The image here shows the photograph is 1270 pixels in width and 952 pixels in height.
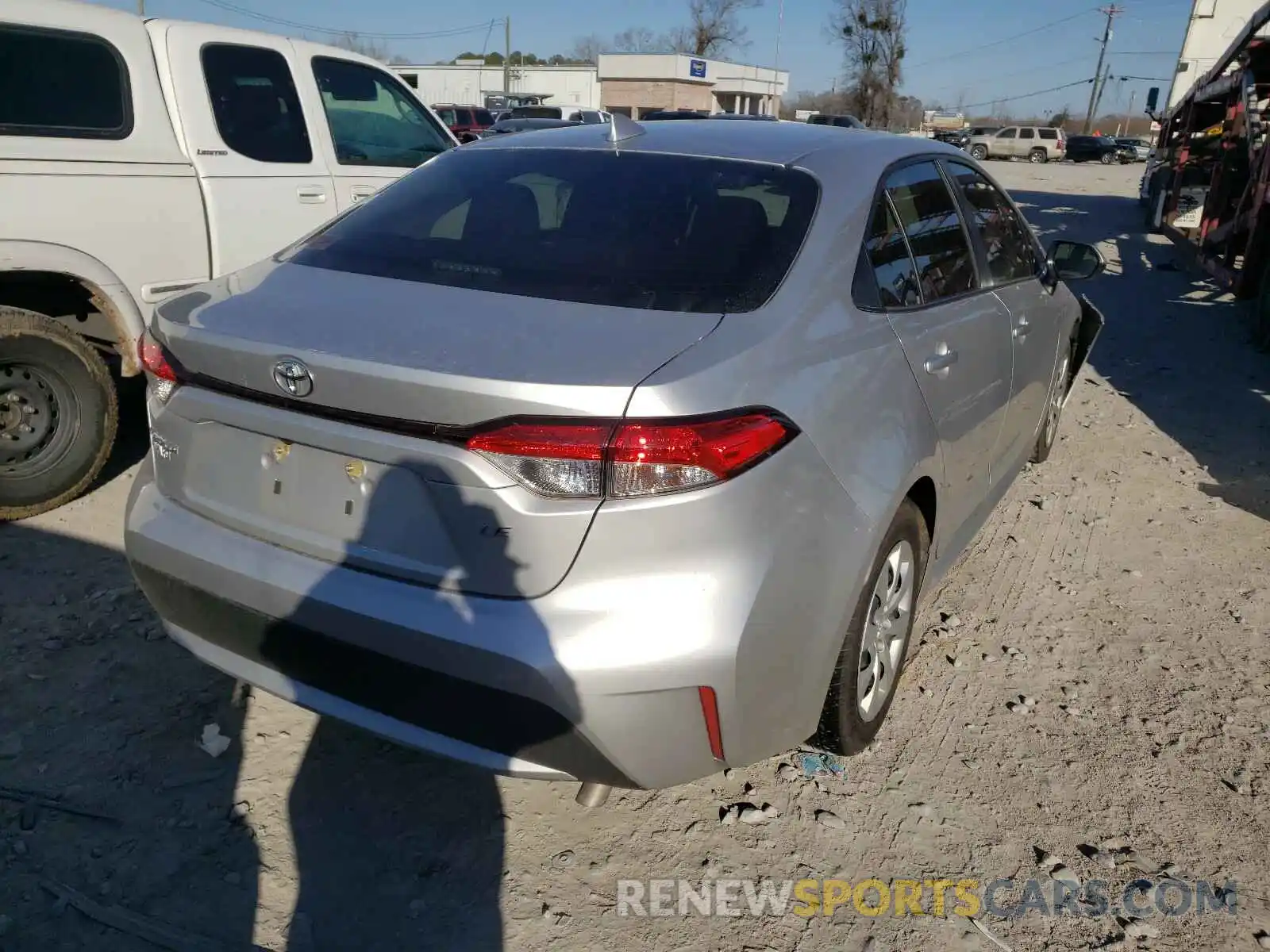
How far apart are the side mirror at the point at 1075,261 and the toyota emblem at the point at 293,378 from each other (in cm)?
383

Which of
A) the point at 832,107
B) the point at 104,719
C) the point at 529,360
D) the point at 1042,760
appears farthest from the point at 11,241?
the point at 832,107

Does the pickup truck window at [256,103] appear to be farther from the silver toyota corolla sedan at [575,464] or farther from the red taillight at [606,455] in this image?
the red taillight at [606,455]

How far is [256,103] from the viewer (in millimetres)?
5133

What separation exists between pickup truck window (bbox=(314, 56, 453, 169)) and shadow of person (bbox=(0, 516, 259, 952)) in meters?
2.98

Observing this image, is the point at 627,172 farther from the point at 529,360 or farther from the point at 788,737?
the point at 788,737

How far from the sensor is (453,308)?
225 centimetres

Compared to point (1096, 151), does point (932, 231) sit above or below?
above

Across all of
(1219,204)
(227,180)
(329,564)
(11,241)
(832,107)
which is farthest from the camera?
(832,107)

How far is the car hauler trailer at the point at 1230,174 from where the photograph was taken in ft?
28.3

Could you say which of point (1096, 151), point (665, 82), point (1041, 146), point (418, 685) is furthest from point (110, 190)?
point (665, 82)

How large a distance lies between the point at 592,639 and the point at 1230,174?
36.4ft

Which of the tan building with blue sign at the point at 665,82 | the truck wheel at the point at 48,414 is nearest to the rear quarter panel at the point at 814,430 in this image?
the truck wheel at the point at 48,414

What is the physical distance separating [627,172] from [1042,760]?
7.16 ft

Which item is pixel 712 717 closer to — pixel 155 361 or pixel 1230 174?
pixel 155 361
